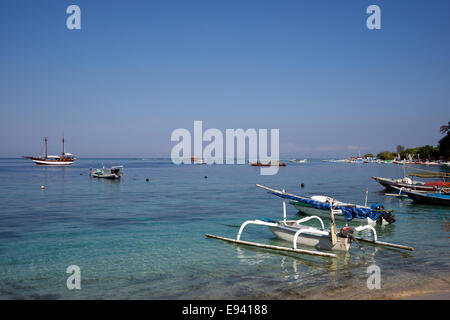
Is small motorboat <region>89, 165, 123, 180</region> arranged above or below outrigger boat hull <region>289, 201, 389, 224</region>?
above

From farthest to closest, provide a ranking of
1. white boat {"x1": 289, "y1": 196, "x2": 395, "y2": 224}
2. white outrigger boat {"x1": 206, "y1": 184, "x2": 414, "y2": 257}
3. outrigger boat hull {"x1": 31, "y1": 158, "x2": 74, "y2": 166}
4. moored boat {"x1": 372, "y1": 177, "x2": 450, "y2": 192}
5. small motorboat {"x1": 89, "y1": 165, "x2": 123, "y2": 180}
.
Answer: outrigger boat hull {"x1": 31, "y1": 158, "x2": 74, "y2": 166} < small motorboat {"x1": 89, "y1": 165, "x2": 123, "y2": 180} < moored boat {"x1": 372, "y1": 177, "x2": 450, "y2": 192} < white boat {"x1": 289, "y1": 196, "x2": 395, "y2": 224} < white outrigger boat {"x1": 206, "y1": 184, "x2": 414, "y2": 257}

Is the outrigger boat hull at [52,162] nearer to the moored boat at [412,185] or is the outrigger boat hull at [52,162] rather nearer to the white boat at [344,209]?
the moored boat at [412,185]

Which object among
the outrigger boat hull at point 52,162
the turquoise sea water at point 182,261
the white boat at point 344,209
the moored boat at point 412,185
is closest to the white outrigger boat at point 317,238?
the turquoise sea water at point 182,261

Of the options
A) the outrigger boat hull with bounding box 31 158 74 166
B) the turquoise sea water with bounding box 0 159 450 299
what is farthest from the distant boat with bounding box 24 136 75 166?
the turquoise sea water with bounding box 0 159 450 299

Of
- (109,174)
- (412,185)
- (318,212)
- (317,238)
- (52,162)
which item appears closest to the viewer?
(317,238)

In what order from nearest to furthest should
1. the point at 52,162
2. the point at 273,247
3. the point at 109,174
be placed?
1. the point at 273,247
2. the point at 109,174
3. the point at 52,162

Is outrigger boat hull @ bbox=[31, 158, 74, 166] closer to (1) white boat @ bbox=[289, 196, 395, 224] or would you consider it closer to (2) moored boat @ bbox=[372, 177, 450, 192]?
(2) moored boat @ bbox=[372, 177, 450, 192]

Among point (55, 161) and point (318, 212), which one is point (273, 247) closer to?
point (318, 212)

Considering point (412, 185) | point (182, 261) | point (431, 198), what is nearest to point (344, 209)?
point (182, 261)
